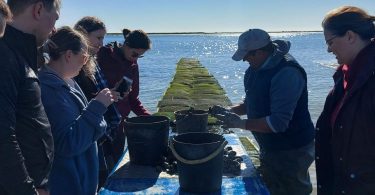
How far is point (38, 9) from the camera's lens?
8.29 feet

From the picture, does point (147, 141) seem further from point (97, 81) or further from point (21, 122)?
point (21, 122)

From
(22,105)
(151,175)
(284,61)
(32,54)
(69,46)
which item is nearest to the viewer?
(22,105)

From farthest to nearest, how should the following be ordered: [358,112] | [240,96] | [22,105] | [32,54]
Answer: [240,96] < [358,112] < [32,54] < [22,105]

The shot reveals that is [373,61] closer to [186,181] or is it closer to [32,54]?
[186,181]

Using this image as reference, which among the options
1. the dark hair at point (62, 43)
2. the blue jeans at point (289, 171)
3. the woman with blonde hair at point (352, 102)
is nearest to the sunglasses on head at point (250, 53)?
the blue jeans at point (289, 171)

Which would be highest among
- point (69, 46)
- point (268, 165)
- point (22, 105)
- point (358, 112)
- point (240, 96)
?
point (69, 46)

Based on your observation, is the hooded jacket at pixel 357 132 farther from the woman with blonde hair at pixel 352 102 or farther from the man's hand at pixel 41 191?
the man's hand at pixel 41 191

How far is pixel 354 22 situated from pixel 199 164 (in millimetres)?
1445

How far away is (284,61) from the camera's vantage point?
415cm

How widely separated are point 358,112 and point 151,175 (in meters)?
1.73

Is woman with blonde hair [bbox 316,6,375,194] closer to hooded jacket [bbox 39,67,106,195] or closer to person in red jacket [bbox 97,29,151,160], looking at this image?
hooded jacket [bbox 39,67,106,195]

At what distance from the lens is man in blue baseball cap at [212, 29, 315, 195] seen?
4.09 meters

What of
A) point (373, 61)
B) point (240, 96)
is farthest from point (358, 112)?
point (240, 96)

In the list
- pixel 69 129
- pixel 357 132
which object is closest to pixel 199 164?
pixel 69 129
